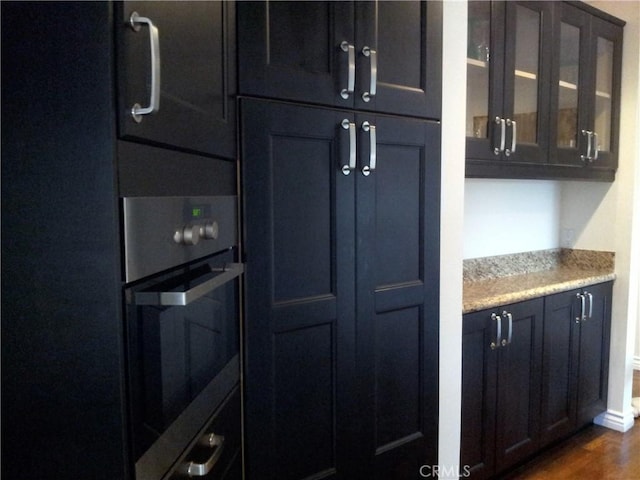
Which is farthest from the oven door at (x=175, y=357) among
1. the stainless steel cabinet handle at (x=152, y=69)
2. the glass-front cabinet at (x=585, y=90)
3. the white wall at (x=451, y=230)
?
the glass-front cabinet at (x=585, y=90)

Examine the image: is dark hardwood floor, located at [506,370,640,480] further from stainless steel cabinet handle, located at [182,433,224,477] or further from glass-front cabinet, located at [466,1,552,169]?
stainless steel cabinet handle, located at [182,433,224,477]

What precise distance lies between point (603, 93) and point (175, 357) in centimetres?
288

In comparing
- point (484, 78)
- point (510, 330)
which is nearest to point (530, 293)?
point (510, 330)

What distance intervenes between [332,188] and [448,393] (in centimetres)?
90

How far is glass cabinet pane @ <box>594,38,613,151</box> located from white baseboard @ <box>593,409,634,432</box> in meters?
1.51

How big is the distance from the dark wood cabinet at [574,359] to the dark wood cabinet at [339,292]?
103 centimetres

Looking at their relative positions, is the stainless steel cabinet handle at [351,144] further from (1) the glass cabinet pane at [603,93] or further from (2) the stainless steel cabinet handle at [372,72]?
(1) the glass cabinet pane at [603,93]

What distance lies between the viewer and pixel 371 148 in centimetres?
155

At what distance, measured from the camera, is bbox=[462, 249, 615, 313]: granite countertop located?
2320mm

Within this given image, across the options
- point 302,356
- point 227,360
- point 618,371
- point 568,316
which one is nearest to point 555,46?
point 568,316

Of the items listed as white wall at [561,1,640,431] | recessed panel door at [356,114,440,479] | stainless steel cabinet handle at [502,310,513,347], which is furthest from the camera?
white wall at [561,1,640,431]

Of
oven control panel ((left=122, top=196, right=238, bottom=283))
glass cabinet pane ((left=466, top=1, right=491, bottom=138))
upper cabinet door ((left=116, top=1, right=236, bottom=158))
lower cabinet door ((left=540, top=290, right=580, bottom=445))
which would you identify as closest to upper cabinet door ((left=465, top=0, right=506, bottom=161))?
glass cabinet pane ((left=466, top=1, right=491, bottom=138))

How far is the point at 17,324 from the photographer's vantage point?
0.76 metres

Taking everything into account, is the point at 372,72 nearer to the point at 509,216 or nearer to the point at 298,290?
the point at 298,290
